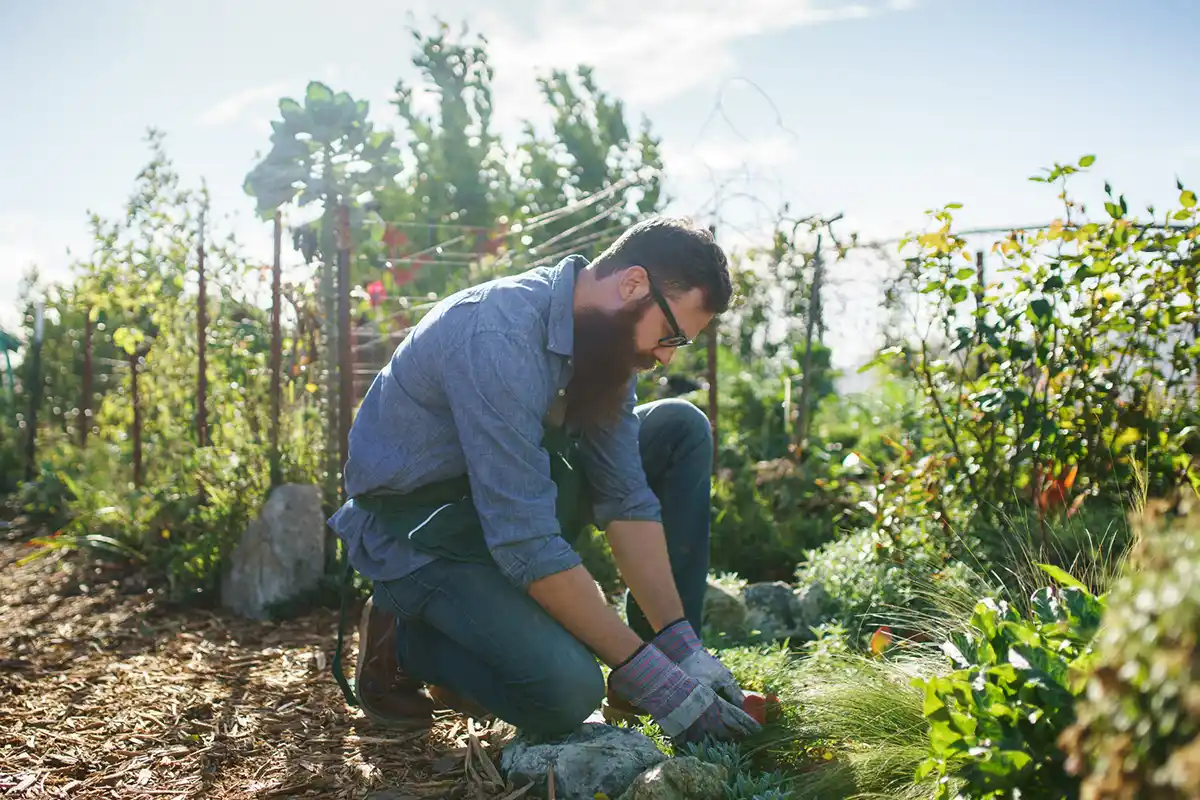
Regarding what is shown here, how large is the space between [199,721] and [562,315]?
1630mm

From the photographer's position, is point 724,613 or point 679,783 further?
point 724,613

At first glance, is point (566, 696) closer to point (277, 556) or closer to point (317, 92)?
point (277, 556)

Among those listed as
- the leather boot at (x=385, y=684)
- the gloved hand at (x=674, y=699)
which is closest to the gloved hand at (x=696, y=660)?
the gloved hand at (x=674, y=699)

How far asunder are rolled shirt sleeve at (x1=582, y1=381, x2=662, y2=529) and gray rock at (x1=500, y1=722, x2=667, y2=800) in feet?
1.87

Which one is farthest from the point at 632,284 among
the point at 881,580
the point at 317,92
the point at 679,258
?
the point at 317,92

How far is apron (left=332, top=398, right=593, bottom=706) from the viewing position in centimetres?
232

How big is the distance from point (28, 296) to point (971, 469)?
1217 centimetres

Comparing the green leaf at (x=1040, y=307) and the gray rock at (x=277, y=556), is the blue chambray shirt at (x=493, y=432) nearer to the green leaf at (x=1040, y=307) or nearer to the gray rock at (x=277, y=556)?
the green leaf at (x=1040, y=307)

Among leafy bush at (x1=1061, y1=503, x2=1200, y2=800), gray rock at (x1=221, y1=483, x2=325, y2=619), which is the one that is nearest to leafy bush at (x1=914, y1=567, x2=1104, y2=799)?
leafy bush at (x1=1061, y1=503, x2=1200, y2=800)

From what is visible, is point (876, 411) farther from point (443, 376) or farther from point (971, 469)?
point (443, 376)

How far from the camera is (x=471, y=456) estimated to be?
2.18 metres

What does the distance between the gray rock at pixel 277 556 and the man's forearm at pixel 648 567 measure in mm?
2149

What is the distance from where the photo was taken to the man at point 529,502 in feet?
7.04

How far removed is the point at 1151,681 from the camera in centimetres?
98
